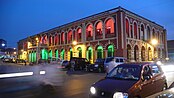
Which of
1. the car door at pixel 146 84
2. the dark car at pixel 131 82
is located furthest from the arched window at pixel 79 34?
the car door at pixel 146 84

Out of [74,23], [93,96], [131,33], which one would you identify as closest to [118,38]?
A: [131,33]

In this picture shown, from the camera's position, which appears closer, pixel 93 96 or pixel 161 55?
pixel 93 96

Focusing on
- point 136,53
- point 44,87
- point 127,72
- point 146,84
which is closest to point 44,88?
point 44,87

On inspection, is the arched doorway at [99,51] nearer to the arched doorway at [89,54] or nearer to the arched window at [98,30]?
the arched doorway at [89,54]

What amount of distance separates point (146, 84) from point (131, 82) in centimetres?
74

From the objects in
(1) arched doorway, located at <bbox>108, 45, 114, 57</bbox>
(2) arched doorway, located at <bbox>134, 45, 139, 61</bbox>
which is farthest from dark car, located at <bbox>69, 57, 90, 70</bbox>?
(2) arched doorway, located at <bbox>134, 45, 139, 61</bbox>

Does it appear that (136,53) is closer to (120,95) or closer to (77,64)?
(77,64)

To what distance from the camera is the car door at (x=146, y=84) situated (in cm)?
643

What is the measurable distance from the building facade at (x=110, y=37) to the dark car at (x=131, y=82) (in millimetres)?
22470

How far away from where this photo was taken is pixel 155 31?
42.2 m

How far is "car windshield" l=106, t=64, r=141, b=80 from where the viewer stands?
675 cm

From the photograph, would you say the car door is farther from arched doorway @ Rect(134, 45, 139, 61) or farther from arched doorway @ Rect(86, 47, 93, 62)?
arched doorway @ Rect(86, 47, 93, 62)

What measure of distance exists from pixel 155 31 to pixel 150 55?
5.67m

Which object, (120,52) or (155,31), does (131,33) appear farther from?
(155,31)
